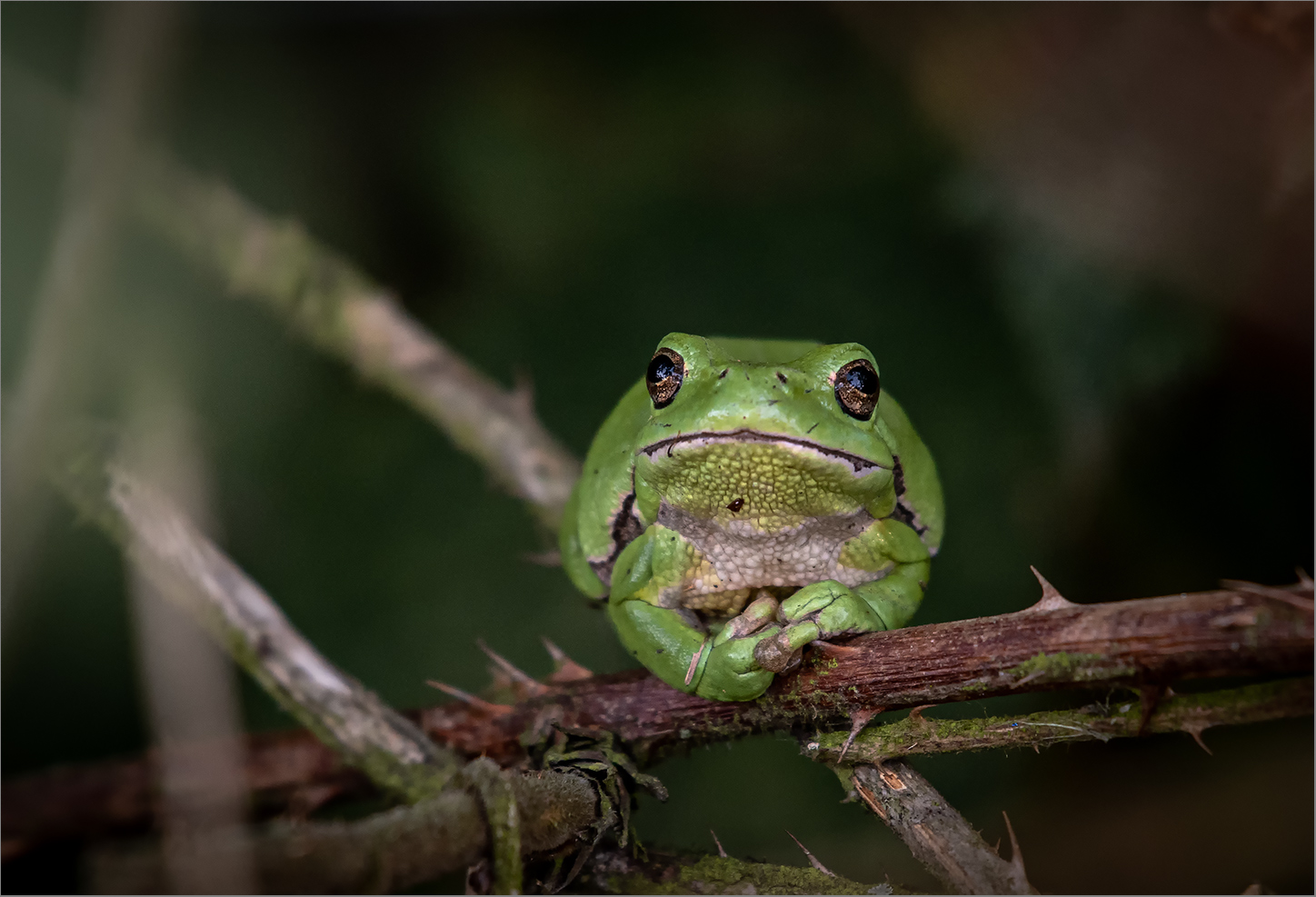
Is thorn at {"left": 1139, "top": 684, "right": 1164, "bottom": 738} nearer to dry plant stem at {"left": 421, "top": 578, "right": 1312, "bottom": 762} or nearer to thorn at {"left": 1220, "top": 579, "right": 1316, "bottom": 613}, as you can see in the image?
dry plant stem at {"left": 421, "top": 578, "right": 1312, "bottom": 762}

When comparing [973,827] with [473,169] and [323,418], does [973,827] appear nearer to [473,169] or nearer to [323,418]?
[323,418]

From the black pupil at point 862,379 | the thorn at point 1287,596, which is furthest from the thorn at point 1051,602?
the black pupil at point 862,379

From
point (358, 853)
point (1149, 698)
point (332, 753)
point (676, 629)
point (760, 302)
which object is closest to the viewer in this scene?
point (358, 853)

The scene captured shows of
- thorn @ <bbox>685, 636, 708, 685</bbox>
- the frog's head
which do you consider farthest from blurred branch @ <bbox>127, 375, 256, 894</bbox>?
the frog's head

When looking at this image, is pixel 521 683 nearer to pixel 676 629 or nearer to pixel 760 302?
pixel 676 629

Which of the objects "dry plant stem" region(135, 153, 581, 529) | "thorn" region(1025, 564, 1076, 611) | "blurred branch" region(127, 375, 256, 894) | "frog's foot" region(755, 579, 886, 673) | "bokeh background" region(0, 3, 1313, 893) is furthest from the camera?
"dry plant stem" region(135, 153, 581, 529)

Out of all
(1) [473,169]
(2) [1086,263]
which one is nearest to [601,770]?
(2) [1086,263]

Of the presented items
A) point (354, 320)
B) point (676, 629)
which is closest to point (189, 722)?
point (676, 629)
